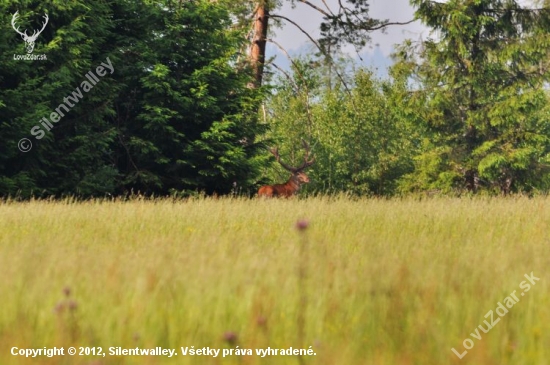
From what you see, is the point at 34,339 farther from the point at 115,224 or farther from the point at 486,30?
the point at 486,30

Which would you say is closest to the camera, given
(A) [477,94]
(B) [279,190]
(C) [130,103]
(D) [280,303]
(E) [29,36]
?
(D) [280,303]

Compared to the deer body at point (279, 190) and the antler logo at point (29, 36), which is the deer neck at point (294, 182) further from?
the antler logo at point (29, 36)

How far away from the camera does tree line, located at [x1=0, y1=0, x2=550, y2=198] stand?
1480 centimetres

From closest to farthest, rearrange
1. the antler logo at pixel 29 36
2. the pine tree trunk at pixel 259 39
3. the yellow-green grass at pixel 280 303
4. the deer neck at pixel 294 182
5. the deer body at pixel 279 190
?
the yellow-green grass at pixel 280 303 < the antler logo at pixel 29 36 < the deer body at pixel 279 190 < the deer neck at pixel 294 182 < the pine tree trunk at pixel 259 39

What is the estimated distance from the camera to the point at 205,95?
17.2 meters

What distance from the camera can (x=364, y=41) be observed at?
2119cm

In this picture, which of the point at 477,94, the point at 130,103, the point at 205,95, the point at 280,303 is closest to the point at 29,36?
the point at 130,103

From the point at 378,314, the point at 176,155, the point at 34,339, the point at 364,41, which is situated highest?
the point at 364,41

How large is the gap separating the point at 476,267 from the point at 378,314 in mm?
1349

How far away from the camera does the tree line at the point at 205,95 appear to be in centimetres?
1480

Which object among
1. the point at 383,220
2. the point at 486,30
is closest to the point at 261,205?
the point at 383,220

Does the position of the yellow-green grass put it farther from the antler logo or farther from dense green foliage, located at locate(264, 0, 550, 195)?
dense green foliage, located at locate(264, 0, 550, 195)

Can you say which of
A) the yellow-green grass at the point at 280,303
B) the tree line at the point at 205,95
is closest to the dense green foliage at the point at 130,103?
the tree line at the point at 205,95

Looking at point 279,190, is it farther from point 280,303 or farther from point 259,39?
point 280,303
